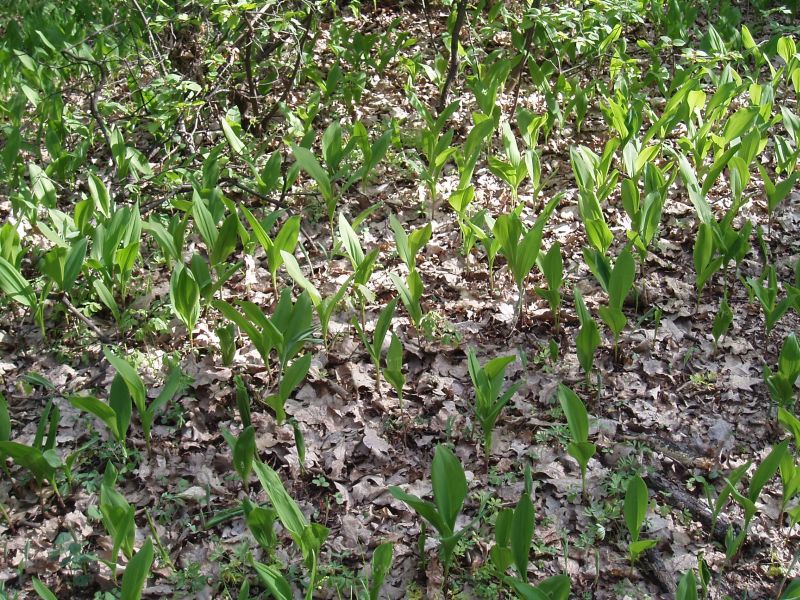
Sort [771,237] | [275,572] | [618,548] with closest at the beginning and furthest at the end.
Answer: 1. [275,572]
2. [618,548]
3. [771,237]

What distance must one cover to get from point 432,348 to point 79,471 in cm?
142

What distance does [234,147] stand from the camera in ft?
12.6

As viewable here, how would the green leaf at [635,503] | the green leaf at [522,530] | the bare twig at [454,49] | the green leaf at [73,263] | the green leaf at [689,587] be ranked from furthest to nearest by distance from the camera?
the bare twig at [454,49] < the green leaf at [73,263] < the green leaf at [635,503] < the green leaf at [522,530] < the green leaf at [689,587]

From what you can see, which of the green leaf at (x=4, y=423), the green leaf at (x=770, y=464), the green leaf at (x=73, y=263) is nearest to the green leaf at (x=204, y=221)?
the green leaf at (x=73, y=263)

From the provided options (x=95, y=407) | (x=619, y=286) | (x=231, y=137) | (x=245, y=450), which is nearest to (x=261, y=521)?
(x=245, y=450)

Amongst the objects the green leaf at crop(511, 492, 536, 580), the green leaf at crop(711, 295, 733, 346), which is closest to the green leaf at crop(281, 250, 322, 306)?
the green leaf at crop(511, 492, 536, 580)

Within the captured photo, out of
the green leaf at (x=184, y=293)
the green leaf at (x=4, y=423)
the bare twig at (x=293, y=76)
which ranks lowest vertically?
the green leaf at (x=4, y=423)

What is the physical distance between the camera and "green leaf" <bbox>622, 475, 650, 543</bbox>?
79.5 inches

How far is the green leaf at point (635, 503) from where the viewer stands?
202 cm

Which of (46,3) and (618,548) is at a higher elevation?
(46,3)

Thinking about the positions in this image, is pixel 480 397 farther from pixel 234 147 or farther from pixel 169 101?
pixel 169 101

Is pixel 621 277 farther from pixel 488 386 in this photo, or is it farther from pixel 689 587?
pixel 689 587

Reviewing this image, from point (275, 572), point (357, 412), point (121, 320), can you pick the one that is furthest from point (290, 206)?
point (275, 572)

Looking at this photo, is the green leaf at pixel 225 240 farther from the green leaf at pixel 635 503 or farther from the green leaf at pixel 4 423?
the green leaf at pixel 635 503
